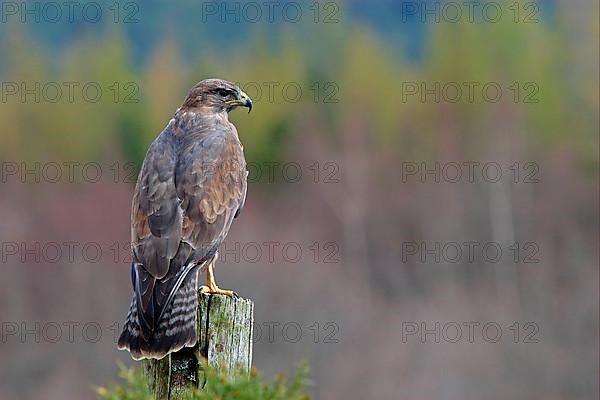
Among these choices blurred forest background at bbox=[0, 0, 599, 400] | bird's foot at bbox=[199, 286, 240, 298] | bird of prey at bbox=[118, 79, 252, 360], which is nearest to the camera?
bird of prey at bbox=[118, 79, 252, 360]

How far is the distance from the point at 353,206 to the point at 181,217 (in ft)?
104

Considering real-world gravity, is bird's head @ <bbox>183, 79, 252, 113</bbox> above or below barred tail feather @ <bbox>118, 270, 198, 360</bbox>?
above

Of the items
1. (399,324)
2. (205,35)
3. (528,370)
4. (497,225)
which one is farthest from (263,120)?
(205,35)

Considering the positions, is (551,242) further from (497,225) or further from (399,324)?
(399,324)

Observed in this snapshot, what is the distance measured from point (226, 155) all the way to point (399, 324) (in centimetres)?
2394

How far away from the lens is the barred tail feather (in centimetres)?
630

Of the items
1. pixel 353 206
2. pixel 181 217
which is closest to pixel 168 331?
pixel 181 217

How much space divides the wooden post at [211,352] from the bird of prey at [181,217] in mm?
69

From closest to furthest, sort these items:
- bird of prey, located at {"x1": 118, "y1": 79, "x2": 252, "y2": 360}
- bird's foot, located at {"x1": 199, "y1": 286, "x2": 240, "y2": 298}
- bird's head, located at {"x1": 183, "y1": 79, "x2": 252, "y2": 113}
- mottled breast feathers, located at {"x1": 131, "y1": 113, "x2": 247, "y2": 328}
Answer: bird of prey, located at {"x1": 118, "y1": 79, "x2": 252, "y2": 360}
mottled breast feathers, located at {"x1": 131, "y1": 113, "x2": 247, "y2": 328}
bird's foot, located at {"x1": 199, "y1": 286, "x2": 240, "y2": 298}
bird's head, located at {"x1": 183, "y1": 79, "x2": 252, "y2": 113}

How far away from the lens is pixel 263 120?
4072 cm

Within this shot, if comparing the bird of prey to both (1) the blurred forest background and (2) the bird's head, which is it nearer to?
(2) the bird's head

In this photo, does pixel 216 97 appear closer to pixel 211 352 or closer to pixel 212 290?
pixel 212 290

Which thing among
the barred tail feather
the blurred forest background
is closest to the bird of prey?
the barred tail feather

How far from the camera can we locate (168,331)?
6.35m
